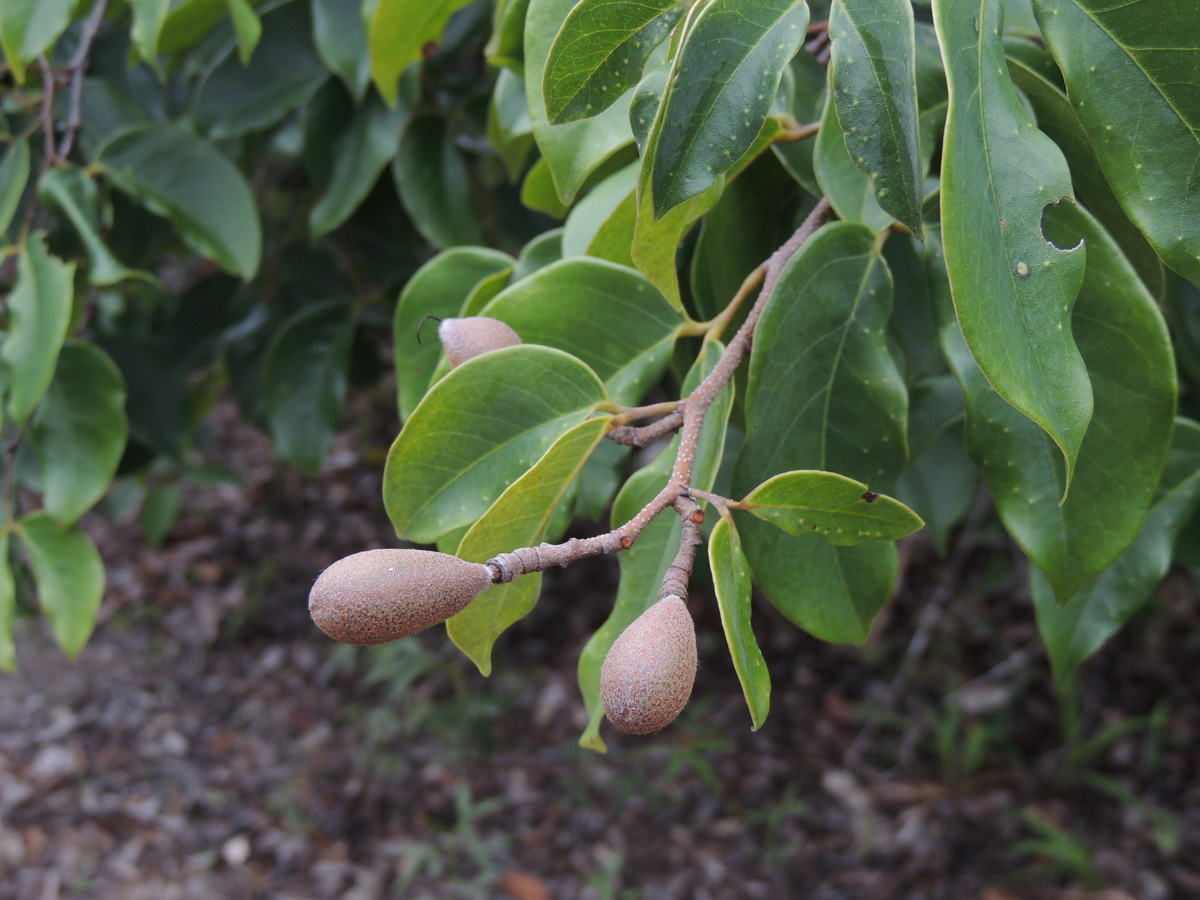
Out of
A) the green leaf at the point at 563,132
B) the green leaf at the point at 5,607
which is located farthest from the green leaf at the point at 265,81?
the green leaf at the point at 563,132

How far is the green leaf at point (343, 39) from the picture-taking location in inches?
41.5

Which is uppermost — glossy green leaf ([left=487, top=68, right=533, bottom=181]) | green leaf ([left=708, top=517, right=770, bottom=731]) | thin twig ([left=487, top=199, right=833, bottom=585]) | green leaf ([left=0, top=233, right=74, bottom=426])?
glossy green leaf ([left=487, top=68, right=533, bottom=181])

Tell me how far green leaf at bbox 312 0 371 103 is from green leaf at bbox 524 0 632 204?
54 centimetres

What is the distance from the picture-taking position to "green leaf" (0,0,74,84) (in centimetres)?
95

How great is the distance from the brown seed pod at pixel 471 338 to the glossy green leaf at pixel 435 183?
620 mm

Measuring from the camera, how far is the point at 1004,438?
0.60 meters

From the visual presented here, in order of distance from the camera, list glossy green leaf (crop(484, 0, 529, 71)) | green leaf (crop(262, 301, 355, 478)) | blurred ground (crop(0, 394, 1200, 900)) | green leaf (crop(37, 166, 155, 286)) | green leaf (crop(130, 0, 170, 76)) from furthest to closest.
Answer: blurred ground (crop(0, 394, 1200, 900))
green leaf (crop(262, 301, 355, 478))
green leaf (crop(37, 166, 155, 286))
green leaf (crop(130, 0, 170, 76))
glossy green leaf (crop(484, 0, 529, 71))

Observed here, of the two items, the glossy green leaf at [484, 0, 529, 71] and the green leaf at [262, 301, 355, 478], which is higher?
the glossy green leaf at [484, 0, 529, 71]

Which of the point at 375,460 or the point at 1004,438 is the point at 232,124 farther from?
the point at 375,460

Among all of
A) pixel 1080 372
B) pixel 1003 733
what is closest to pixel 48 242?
pixel 1080 372

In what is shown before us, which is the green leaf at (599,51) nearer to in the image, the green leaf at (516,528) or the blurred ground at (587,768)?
the green leaf at (516,528)

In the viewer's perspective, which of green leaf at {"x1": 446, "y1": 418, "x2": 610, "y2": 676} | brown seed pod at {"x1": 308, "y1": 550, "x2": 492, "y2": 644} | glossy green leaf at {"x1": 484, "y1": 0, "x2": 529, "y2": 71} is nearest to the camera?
brown seed pod at {"x1": 308, "y1": 550, "x2": 492, "y2": 644}

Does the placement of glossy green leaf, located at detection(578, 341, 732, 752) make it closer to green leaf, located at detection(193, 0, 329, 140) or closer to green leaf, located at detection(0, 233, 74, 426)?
green leaf, located at detection(0, 233, 74, 426)

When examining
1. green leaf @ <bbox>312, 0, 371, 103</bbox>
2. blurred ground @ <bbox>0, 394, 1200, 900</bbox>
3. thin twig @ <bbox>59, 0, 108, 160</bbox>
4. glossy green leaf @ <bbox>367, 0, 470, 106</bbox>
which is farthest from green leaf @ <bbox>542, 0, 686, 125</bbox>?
blurred ground @ <bbox>0, 394, 1200, 900</bbox>
